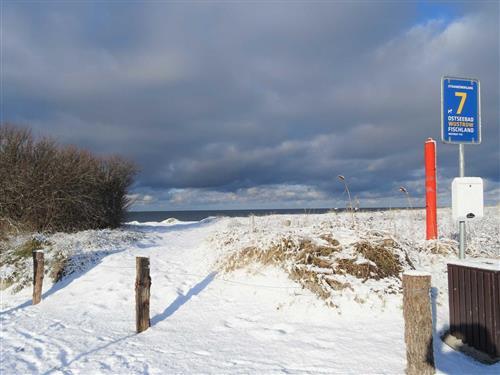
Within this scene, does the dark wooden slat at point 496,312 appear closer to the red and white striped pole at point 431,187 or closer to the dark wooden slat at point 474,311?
the dark wooden slat at point 474,311

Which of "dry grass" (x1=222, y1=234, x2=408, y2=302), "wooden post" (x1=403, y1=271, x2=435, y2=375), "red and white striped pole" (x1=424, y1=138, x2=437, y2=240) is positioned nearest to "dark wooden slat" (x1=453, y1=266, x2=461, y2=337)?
"wooden post" (x1=403, y1=271, x2=435, y2=375)

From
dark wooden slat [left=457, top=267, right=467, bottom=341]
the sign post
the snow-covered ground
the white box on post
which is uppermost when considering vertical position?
the sign post

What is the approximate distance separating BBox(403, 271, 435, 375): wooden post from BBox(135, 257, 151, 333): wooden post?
13.8 feet

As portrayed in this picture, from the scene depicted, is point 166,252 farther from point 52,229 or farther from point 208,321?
point 208,321

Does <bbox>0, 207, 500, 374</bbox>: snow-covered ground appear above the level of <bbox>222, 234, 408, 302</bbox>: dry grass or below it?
below

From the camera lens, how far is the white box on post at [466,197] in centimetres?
570

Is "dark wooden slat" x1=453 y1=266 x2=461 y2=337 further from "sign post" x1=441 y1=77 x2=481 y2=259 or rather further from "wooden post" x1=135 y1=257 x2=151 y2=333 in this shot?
"wooden post" x1=135 y1=257 x2=151 y2=333

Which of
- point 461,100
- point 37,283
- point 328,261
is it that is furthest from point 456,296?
point 37,283

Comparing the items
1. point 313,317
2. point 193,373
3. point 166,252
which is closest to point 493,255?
point 313,317

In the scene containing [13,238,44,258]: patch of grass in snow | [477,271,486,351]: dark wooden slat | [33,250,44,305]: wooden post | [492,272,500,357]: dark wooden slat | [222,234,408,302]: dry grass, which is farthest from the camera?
[13,238,44,258]: patch of grass in snow

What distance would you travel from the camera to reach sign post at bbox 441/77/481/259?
614 cm

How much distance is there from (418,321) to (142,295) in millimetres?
4385

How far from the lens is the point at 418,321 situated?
4242 mm

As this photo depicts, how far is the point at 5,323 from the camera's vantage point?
7.17 metres
